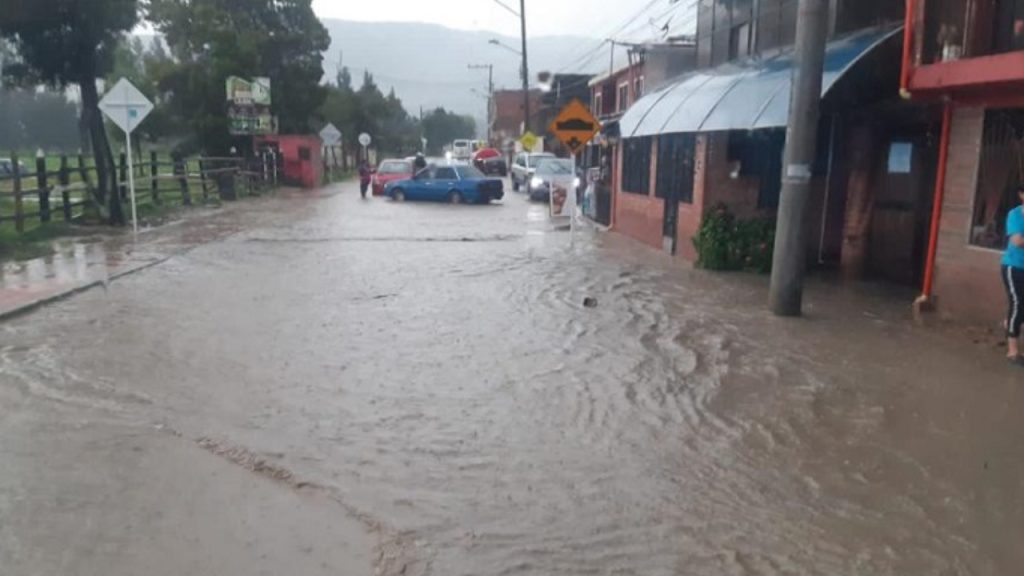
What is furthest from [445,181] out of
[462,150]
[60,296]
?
[462,150]

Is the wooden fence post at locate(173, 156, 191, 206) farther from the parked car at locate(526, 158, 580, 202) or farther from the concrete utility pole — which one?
the concrete utility pole

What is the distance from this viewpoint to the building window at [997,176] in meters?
8.73

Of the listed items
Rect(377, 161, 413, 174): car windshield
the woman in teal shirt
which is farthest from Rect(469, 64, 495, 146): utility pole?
the woman in teal shirt

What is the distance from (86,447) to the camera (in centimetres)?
558

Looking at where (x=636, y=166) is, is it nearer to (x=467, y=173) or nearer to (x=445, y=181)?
(x=467, y=173)

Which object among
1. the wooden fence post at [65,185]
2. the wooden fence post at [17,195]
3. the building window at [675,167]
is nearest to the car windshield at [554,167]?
the building window at [675,167]

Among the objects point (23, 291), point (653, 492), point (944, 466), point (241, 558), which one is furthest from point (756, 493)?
point (23, 291)

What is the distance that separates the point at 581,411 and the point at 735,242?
7849mm

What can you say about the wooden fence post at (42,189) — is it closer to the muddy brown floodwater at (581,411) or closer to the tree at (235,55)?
the muddy brown floodwater at (581,411)

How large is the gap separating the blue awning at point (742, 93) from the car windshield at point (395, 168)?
20.5 m

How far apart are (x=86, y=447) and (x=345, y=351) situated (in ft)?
9.61

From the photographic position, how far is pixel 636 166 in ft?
61.8

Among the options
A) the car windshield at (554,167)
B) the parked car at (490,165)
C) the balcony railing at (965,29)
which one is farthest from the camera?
the parked car at (490,165)

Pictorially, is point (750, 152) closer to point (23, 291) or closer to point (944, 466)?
point (944, 466)
